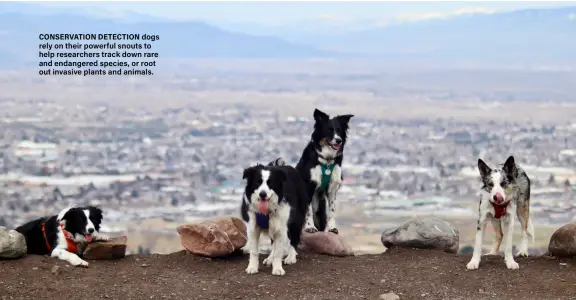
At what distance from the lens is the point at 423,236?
15.6 metres

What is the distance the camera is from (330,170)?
15.7 meters

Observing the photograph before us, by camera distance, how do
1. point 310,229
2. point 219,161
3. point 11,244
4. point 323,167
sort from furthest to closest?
point 219,161
point 310,229
point 323,167
point 11,244

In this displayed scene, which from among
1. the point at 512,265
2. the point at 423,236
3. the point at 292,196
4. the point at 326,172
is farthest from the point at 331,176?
the point at 512,265

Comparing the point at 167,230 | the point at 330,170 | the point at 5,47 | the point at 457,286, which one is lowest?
the point at 167,230

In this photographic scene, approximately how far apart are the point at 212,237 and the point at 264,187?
5.98 feet

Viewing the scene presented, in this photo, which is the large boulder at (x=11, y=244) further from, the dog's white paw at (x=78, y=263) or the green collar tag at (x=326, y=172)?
the green collar tag at (x=326, y=172)

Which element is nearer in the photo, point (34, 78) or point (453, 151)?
point (453, 151)

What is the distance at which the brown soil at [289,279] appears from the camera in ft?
41.9

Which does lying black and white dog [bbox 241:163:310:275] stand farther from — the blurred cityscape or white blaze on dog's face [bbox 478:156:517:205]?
the blurred cityscape

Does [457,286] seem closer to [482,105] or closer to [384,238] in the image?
[384,238]

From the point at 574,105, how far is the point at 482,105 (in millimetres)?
14440

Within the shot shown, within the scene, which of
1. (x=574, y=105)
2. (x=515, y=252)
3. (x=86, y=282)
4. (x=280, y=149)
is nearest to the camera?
(x=86, y=282)

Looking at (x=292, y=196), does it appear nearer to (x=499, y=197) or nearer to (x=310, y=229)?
(x=310, y=229)

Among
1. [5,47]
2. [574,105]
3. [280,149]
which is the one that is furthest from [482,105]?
[5,47]
